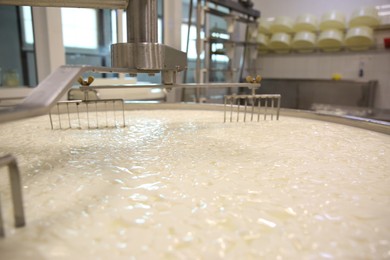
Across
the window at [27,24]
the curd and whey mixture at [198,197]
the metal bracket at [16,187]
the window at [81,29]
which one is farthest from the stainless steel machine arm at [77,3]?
the window at [81,29]

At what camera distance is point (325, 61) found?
13.3 feet

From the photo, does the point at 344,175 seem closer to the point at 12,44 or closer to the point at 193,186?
the point at 193,186

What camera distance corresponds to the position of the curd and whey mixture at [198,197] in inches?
15.3

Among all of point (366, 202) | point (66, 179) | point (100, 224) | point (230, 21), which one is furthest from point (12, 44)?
point (366, 202)

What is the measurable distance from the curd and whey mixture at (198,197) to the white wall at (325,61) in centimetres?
330

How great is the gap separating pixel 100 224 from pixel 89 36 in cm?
343

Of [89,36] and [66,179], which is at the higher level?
[89,36]

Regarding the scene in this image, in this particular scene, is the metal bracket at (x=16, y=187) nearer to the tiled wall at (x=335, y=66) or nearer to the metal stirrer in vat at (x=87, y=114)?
the metal stirrer in vat at (x=87, y=114)

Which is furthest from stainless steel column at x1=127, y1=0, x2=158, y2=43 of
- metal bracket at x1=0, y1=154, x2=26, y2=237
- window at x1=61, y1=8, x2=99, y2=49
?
window at x1=61, y1=8, x2=99, y2=49

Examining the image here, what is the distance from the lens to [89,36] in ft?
11.3

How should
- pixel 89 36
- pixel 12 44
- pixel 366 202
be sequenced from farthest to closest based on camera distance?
pixel 89 36 → pixel 12 44 → pixel 366 202

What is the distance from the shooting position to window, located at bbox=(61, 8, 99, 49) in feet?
10.4

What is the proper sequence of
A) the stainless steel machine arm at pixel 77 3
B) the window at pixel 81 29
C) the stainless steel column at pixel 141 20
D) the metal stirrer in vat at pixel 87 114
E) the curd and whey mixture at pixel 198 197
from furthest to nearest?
the window at pixel 81 29 → the metal stirrer in vat at pixel 87 114 → the stainless steel column at pixel 141 20 → the stainless steel machine arm at pixel 77 3 → the curd and whey mixture at pixel 198 197

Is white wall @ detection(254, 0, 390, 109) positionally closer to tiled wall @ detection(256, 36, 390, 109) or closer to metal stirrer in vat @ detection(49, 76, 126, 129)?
tiled wall @ detection(256, 36, 390, 109)
